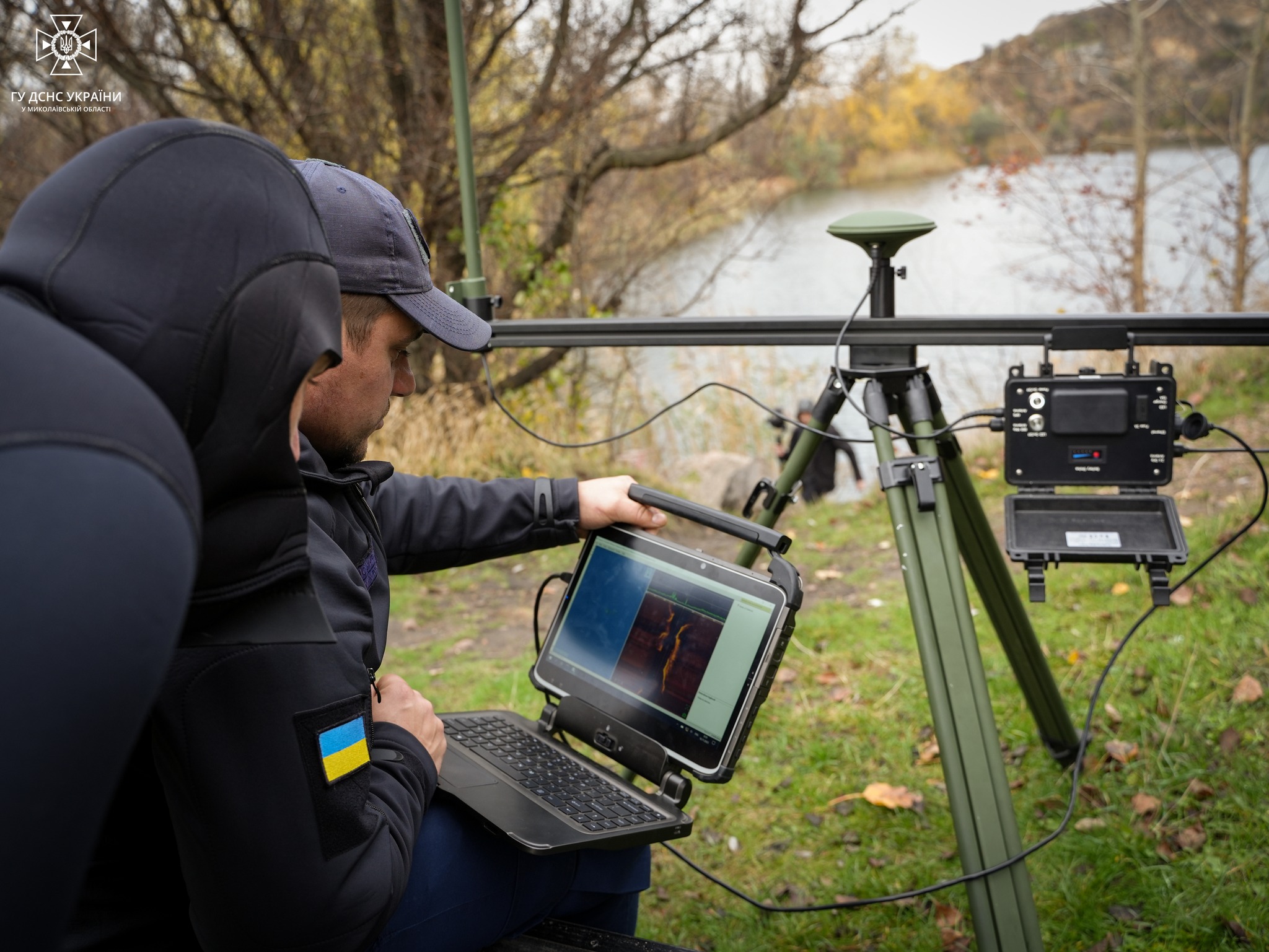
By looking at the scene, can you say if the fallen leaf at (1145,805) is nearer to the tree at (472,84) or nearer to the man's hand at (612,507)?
the man's hand at (612,507)

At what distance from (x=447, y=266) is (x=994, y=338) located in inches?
203

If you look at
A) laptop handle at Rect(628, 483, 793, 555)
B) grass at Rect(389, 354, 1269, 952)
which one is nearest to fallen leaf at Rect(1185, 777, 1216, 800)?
grass at Rect(389, 354, 1269, 952)

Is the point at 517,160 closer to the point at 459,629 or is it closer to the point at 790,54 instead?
the point at 790,54

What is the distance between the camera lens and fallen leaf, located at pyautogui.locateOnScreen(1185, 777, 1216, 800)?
8.01 feet

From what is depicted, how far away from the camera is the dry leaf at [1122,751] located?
104 inches

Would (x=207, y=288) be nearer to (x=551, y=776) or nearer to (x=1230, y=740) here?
(x=551, y=776)

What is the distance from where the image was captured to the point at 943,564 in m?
1.72

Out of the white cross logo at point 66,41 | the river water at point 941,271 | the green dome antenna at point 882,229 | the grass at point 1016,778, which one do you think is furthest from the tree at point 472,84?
the green dome antenna at point 882,229

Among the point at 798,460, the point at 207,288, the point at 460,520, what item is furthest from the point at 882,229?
the point at 207,288

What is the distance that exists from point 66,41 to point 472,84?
225cm

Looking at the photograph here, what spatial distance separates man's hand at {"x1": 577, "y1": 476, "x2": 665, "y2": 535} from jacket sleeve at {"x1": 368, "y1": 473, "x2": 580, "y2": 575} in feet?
0.06

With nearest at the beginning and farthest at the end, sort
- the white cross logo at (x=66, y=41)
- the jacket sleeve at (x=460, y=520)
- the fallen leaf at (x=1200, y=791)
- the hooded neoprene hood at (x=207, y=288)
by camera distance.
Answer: the hooded neoprene hood at (x=207, y=288) → the jacket sleeve at (x=460, y=520) → the fallen leaf at (x=1200, y=791) → the white cross logo at (x=66, y=41)

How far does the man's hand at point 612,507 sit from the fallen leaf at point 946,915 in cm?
111

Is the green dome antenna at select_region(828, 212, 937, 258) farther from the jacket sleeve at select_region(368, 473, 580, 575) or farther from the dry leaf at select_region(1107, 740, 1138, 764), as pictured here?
the dry leaf at select_region(1107, 740, 1138, 764)
